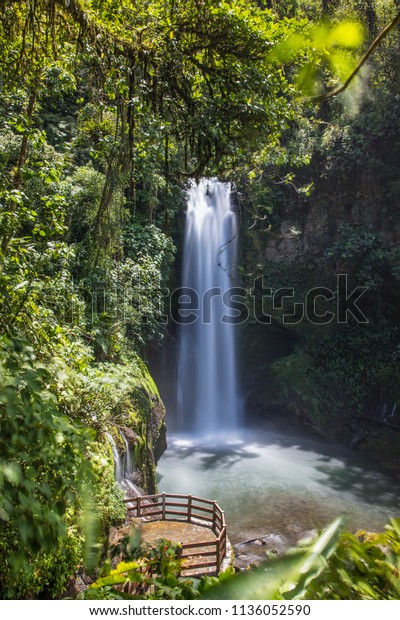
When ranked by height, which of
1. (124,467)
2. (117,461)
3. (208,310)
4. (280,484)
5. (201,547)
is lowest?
(280,484)

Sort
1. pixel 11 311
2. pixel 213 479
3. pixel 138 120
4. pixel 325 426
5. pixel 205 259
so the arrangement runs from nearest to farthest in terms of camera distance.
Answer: pixel 11 311 → pixel 138 120 → pixel 213 479 → pixel 325 426 → pixel 205 259

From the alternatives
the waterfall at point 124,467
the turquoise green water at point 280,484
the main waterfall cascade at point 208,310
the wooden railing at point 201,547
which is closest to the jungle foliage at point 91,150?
the waterfall at point 124,467

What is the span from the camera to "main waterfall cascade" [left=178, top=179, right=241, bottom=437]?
18.8m

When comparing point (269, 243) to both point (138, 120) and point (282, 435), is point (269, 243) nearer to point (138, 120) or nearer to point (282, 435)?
point (282, 435)

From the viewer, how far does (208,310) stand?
63.1ft

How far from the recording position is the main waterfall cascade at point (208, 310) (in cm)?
1878

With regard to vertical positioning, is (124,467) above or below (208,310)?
below

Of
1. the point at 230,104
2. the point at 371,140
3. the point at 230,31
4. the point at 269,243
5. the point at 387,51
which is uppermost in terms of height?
the point at 387,51

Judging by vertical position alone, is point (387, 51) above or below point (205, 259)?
above

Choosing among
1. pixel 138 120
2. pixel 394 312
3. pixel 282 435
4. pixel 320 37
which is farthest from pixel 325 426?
pixel 320 37

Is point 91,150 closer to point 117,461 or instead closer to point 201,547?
point 117,461

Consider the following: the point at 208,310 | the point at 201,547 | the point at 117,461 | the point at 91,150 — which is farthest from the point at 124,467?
the point at 208,310

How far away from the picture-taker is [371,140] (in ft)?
56.5

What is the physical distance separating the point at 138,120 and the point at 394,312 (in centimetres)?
1481
